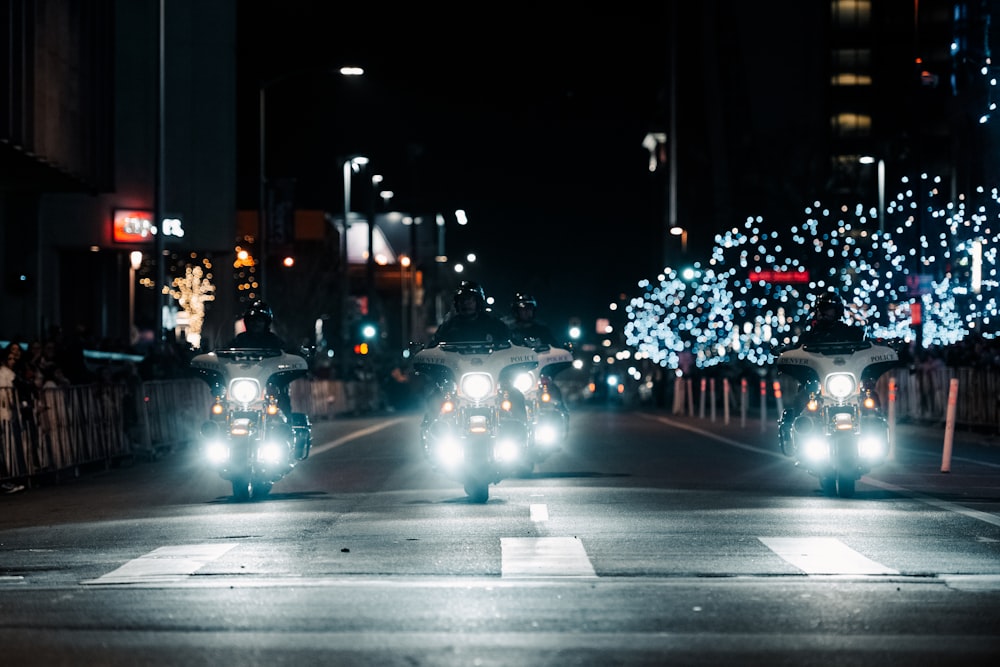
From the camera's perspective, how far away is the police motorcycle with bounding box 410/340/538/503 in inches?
679

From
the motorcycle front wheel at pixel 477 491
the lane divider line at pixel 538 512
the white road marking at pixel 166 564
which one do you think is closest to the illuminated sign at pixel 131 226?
the motorcycle front wheel at pixel 477 491

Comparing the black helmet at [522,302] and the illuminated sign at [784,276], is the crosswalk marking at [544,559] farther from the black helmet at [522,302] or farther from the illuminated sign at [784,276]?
the illuminated sign at [784,276]

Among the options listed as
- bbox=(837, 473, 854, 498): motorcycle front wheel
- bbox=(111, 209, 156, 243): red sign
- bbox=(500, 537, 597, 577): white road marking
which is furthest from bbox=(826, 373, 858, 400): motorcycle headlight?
bbox=(111, 209, 156, 243): red sign

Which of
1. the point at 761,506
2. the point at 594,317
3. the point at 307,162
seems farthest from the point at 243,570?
the point at 594,317

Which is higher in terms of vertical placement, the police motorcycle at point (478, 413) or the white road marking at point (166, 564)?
the police motorcycle at point (478, 413)

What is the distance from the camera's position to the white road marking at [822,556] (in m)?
11.4

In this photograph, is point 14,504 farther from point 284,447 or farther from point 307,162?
point 307,162

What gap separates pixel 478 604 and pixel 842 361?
872cm

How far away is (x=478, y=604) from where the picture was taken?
973 centimetres

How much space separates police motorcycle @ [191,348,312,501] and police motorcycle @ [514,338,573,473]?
3.46 m

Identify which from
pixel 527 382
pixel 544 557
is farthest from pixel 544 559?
pixel 527 382

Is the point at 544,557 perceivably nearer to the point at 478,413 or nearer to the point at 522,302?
the point at 478,413

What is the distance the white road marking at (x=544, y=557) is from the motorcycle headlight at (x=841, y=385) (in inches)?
192

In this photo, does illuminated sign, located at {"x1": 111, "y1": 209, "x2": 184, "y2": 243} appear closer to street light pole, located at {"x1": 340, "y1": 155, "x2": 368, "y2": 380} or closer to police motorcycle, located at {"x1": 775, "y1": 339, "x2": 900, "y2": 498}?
street light pole, located at {"x1": 340, "y1": 155, "x2": 368, "y2": 380}
